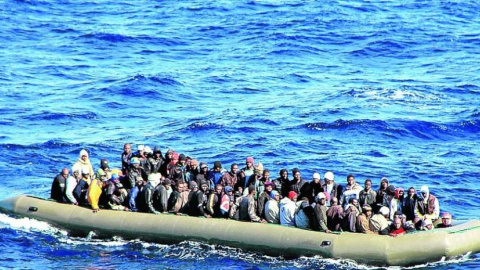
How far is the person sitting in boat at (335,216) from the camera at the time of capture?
3219 cm

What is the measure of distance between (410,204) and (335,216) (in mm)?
2584

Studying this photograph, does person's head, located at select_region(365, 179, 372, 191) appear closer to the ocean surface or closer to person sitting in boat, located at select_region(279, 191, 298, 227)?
person sitting in boat, located at select_region(279, 191, 298, 227)

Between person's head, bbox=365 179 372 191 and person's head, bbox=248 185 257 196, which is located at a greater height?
person's head, bbox=365 179 372 191

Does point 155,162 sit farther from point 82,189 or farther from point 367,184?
point 367,184

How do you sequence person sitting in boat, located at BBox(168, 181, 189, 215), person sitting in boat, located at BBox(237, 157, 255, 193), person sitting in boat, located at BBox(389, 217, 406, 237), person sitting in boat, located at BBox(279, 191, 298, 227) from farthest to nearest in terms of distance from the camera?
person sitting in boat, located at BBox(237, 157, 255, 193) → person sitting in boat, located at BBox(168, 181, 189, 215) → person sitting in boat, located at BBox(279, 191, 298, 227) → person sitting in boat, located at BBox(389, 217, 406, 237)

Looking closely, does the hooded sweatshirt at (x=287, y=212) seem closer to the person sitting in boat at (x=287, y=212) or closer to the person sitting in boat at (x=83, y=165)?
the person sitting in boat at (x=287, y=212)

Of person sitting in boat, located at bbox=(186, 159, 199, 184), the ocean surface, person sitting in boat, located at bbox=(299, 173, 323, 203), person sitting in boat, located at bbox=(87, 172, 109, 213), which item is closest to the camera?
person sitting in boat, located at bbox=(299, 173, 323, 203)

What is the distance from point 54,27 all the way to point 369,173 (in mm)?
37672

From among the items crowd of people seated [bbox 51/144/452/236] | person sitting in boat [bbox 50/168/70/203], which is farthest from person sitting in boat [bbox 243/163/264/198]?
person sitting in boat [bbox 50/168/70/203]

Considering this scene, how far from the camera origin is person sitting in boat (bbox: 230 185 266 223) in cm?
3338

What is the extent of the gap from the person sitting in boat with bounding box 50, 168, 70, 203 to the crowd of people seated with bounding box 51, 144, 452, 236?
3 cm

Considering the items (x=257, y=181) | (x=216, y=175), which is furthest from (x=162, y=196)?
(x=257, y=181)

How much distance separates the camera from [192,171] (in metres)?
36.9

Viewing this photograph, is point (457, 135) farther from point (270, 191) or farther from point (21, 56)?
point (21, 56)
